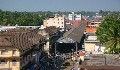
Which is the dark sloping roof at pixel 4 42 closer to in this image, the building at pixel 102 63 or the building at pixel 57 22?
the building at pixel 102 63

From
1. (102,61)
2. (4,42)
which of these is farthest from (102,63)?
(4,42)

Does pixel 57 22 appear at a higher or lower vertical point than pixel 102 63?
lower

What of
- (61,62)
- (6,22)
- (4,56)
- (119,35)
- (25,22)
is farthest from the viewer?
(25,22)

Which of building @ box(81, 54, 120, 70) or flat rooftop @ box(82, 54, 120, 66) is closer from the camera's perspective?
building @ box(81, 54, 120, 70)

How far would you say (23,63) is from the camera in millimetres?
41906

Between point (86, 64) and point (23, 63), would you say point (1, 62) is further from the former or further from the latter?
point (86, 64)

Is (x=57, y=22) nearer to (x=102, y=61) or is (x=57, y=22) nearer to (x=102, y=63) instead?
(x=102, y=61)

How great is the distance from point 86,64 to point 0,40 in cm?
1336

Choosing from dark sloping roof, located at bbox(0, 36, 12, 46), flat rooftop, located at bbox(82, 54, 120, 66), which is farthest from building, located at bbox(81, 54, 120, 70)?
dark sloping roof, located at bbox(0, 36, 12, 46)

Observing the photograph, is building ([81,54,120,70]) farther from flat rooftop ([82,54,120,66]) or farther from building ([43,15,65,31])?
building ([43,15,65,31])

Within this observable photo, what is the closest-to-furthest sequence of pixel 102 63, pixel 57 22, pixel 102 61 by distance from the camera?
1. pixel 102 63
2. pixel 102 61
3. pixel 57 22

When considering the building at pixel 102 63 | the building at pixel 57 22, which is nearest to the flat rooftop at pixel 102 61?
the building at pixel 102 63

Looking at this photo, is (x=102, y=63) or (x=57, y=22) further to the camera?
(x=57, y=22)

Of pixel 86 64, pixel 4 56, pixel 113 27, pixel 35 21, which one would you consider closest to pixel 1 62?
pixel 4 56
